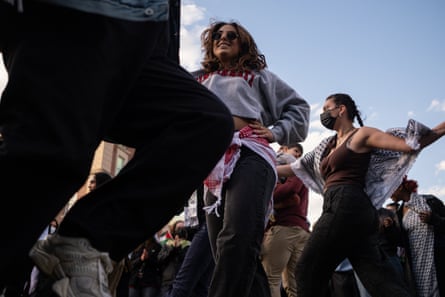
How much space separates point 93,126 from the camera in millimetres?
1399

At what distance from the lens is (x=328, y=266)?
3.34 meters

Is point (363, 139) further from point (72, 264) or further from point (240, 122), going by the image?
point (72, 264)

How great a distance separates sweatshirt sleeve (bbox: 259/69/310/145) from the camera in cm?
320

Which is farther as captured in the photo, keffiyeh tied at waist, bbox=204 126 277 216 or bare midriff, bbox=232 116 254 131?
bare midriff, bbox=232 116 254 131

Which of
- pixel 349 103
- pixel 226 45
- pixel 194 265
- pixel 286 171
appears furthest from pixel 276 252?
pixel 226 45

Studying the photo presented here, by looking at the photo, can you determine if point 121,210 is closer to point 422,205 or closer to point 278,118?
point 278,118

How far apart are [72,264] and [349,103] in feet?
11.9

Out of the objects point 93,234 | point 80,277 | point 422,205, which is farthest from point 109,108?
point 422,205

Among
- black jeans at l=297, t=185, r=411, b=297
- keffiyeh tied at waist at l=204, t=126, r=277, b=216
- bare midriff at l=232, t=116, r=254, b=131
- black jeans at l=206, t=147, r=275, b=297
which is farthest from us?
black jeans at l=297, t=185, r=411, b=297

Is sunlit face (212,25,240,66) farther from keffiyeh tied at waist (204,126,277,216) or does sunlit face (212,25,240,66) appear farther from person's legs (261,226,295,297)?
person's legs (261,226,295,297)

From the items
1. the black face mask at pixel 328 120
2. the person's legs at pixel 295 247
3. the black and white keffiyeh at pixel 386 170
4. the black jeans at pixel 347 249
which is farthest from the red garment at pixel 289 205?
the black jeans at pixel 347 249

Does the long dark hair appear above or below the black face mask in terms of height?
above

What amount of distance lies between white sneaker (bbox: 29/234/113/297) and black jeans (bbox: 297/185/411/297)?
2.24 m

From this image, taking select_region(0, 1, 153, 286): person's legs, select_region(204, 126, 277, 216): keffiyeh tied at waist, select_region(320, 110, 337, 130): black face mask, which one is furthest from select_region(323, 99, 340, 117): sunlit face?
select_region(0, 1, 153, 286): person's legs
